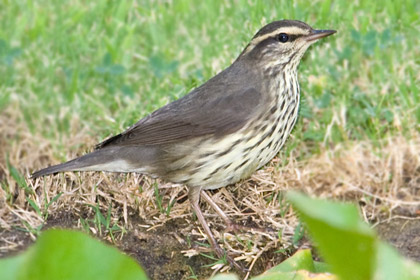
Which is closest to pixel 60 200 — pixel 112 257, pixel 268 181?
pixel 268 181

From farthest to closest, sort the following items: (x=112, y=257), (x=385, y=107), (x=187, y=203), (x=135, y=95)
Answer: (x=135, y=95) < (x=385, y=107) < (x=187, y=203) < (x=112, y=257)

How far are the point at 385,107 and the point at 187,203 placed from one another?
2038 millimetres

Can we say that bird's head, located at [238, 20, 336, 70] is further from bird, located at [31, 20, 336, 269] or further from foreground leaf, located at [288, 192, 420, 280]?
foreground leaf, located at [288, 192, 420, 280]

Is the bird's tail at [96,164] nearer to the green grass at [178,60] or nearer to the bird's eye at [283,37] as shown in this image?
the green grass at [178,60]

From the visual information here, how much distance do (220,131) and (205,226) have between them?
0.61 metres

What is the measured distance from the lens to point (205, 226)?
500 cm

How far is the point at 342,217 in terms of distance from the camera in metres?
1.75

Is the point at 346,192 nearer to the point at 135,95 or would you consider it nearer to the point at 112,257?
the point at 135,95

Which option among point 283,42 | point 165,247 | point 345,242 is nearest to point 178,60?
point 283,42

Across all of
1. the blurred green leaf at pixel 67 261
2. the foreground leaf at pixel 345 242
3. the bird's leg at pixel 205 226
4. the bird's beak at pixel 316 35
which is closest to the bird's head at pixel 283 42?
the bird's beak at pixel 316 35

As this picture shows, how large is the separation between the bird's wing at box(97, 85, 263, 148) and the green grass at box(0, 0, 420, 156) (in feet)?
3.12

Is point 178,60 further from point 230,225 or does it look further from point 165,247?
point 165,247

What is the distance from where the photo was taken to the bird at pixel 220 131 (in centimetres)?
501

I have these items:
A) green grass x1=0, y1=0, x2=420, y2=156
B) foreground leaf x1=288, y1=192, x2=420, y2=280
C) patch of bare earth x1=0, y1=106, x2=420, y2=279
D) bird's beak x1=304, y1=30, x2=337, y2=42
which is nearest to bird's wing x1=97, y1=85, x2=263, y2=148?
patch of bare earth x1=0, y1=106, x2=420, y2=279
